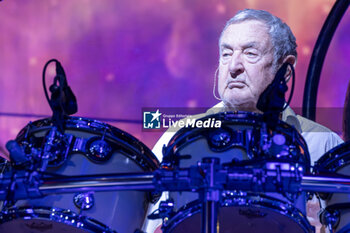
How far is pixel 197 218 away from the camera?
1.42 m

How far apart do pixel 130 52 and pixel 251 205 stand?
1368mm

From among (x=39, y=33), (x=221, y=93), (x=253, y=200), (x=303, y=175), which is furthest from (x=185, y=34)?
(x=303, y=175)

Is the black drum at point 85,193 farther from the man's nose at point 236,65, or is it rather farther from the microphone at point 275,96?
the man's nose at point 236,65

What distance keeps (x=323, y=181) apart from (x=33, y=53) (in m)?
1.82

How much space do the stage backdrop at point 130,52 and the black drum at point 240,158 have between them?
2.98ft

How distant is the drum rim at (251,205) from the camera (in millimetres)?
1334

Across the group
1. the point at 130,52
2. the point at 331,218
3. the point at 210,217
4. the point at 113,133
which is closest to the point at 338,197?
the point at 331,218

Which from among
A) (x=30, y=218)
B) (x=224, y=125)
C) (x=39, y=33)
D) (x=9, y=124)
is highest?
(x=39, y=33)

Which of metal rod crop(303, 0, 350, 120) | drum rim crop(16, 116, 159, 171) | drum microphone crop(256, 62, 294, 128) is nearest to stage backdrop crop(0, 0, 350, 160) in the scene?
metal rod crop(303, 0, 350, 120)

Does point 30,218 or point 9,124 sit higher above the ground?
point 9,124

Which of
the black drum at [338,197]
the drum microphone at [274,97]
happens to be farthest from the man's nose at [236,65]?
the drum microphone at [274,97]

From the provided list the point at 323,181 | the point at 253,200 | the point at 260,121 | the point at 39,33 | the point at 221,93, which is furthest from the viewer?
the point at 39,33

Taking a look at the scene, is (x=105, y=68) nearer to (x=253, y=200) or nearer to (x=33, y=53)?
(x=33, y=53)

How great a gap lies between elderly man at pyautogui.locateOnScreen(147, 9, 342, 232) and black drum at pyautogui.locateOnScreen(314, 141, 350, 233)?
708mm
